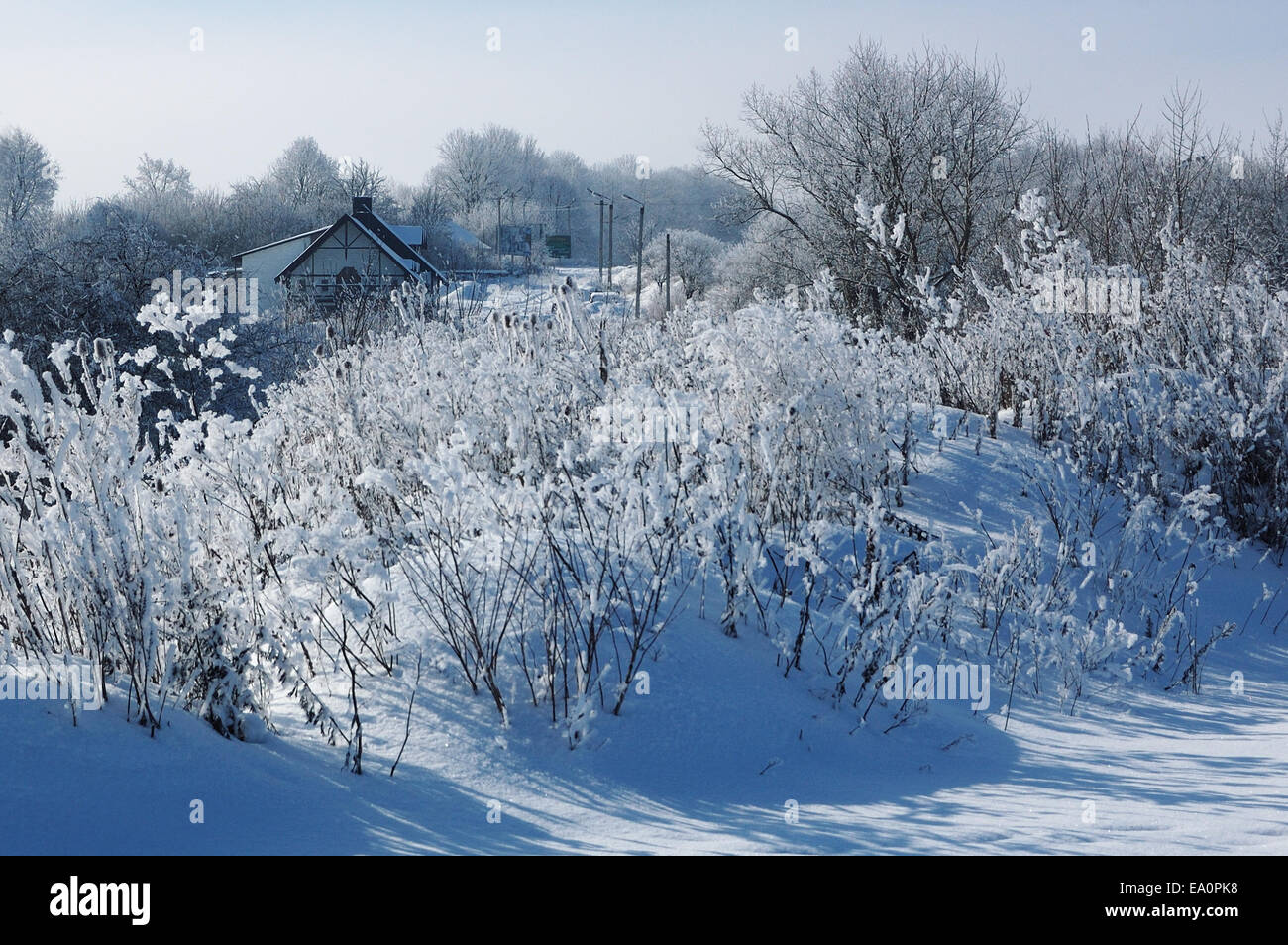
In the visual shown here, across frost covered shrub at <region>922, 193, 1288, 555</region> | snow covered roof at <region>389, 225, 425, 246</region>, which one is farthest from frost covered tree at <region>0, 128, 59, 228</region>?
frost covered shrub at <region>922, 193, 1288, 555</region>

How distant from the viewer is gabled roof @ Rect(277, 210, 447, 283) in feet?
129

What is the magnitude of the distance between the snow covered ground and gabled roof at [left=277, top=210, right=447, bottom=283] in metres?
36.0

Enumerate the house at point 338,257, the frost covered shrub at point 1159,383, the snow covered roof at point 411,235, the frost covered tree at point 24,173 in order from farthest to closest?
the frost covered tree at point 24,173
the snow covered roof at point 411,235
the house at point 338,257
the frost covered shrub at point 1159,383

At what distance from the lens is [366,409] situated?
528cm

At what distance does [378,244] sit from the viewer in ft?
128

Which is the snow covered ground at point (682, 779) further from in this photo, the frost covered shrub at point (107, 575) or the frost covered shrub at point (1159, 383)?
the frost covered shrub at point (1159, 383)

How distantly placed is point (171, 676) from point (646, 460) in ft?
6.42

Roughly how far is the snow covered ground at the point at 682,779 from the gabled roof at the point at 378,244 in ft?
118

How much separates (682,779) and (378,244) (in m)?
38.4

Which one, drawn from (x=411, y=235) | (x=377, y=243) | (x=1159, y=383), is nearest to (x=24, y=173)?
(x=411, y=235)

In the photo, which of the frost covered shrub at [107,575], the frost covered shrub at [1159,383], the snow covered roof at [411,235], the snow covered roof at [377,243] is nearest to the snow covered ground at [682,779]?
the frost covered shrub at [107,575]

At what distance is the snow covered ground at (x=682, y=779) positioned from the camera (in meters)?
2.63
